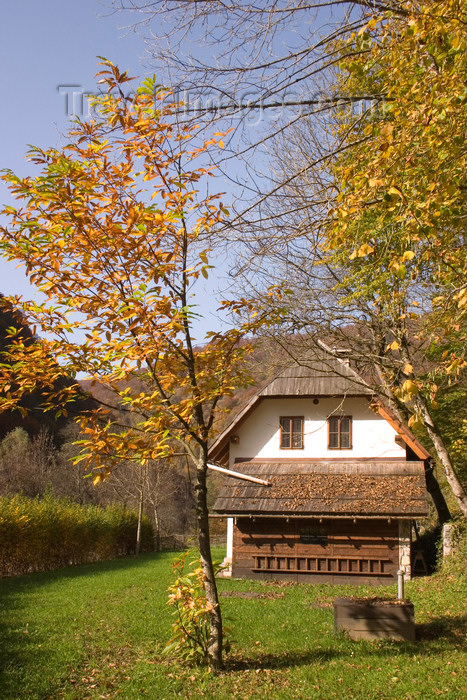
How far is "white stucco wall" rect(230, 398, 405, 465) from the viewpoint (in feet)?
69.7

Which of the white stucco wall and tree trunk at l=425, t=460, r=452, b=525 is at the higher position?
the white stucco wall

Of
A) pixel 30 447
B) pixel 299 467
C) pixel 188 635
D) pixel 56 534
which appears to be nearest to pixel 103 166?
pixel 188 635

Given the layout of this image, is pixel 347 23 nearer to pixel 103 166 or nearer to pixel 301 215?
pixel 103 166

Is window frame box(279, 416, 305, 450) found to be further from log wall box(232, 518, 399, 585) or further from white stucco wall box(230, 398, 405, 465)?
log wall box(232, 518, 399, 585)

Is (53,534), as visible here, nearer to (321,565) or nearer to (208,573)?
(321,565)

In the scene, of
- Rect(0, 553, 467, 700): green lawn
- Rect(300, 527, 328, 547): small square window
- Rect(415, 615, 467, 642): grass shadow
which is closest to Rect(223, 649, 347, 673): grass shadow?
Rect(0, 553, 467, 700): green lawn

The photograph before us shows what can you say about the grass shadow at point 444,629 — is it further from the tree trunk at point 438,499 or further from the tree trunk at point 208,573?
the tree trunk at point 438,499

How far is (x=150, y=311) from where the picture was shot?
672cm

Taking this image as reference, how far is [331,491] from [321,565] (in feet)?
8.17

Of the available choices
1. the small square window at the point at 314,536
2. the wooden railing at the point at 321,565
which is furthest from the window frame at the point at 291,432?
the wooden railing at the point at 321,565

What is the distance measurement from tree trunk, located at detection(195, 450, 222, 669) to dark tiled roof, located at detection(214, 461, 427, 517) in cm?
1197

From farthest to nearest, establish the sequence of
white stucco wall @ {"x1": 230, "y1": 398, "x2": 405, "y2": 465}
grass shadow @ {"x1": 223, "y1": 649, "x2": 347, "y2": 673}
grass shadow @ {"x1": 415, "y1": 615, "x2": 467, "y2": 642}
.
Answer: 1. white stucco wall @ {"x1": 230, "y1": 398, "x2": 405, "y2": 465}
2. grass shadow @ {"x1": 415, "y1": 615, "x2": 467, "y2": 642}
3. grass shadow @ {"x1": 223, "y1": 649, "x2": 347, "y2": 673}

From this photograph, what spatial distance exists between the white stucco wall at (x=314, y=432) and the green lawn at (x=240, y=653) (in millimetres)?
6543

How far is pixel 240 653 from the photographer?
8422mm
